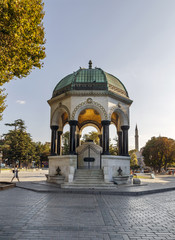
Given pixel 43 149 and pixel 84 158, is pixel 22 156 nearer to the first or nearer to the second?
pixel 43 149

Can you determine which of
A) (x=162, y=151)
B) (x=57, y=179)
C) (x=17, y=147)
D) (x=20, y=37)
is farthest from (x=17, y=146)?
(x=20, y=37)

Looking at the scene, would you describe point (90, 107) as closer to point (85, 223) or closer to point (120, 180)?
point (120, 180)

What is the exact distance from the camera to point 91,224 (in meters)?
6.53

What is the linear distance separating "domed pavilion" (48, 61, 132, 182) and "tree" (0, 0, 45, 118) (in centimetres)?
764

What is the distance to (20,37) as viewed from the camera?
396 inches

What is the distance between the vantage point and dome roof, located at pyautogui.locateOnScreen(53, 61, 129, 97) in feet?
62.8

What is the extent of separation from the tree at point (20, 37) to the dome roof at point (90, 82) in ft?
25.8

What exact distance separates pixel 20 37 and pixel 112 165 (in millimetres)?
12120

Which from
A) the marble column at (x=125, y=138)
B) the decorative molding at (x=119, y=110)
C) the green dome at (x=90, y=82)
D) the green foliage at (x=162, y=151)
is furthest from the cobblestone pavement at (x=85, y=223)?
the green foliage at (x=162, y=151)

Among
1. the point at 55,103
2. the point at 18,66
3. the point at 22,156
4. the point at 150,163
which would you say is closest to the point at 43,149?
the point at 22,156

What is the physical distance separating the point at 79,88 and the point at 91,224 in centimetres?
1396

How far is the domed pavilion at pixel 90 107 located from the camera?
1780cm

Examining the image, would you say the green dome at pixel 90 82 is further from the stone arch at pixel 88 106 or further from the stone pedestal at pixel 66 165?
the stone pedestal at pixel 66 165

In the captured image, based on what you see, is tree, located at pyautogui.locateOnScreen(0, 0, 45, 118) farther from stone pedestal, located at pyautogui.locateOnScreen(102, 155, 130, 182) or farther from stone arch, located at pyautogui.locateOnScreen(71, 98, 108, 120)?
stone pedestal, located at pyautogui.locateOnScreen(102, 155, 130, 182)
